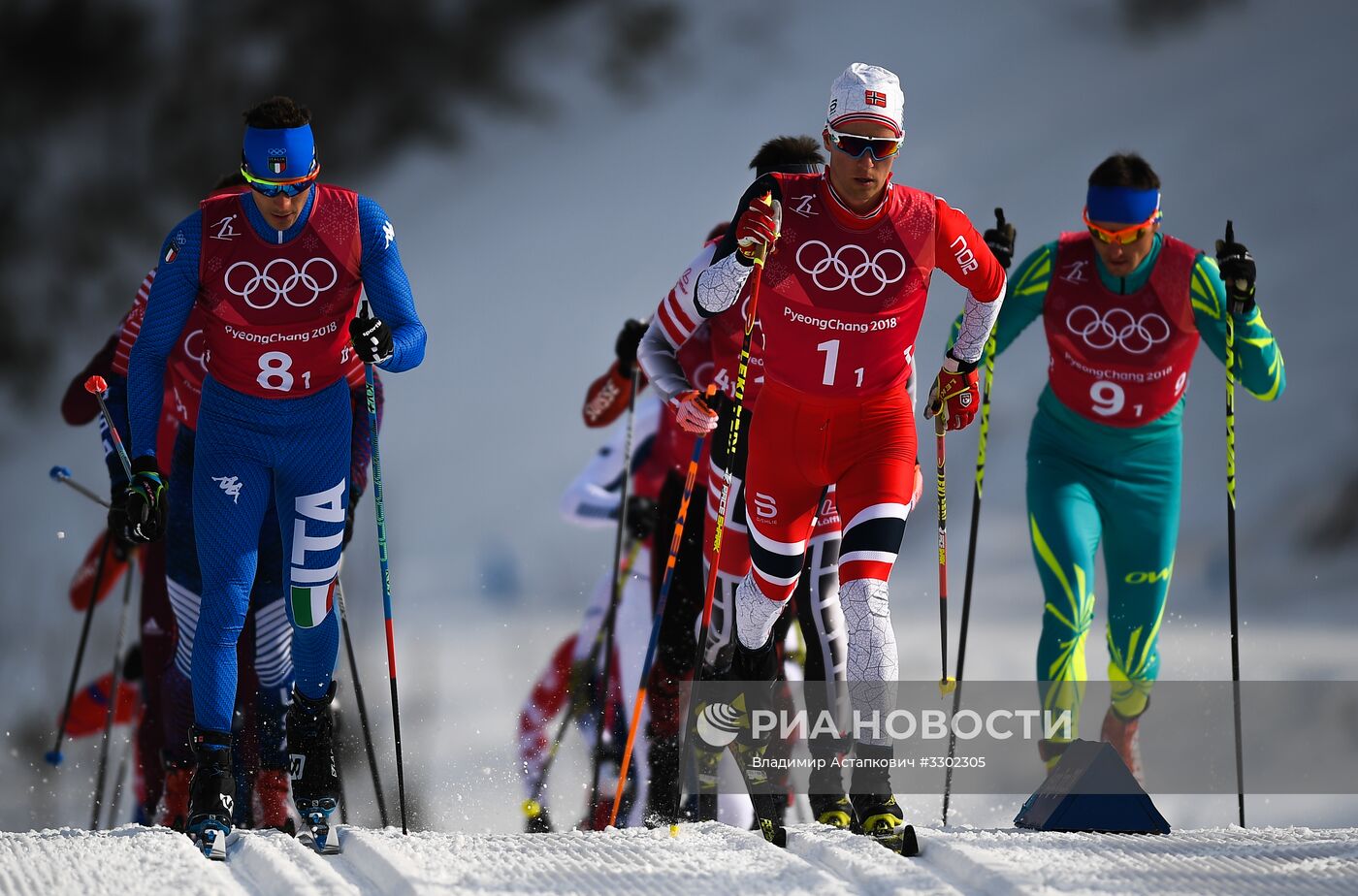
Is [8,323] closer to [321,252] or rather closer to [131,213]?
[131,213]

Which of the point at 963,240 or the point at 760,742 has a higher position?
the point at 963,240

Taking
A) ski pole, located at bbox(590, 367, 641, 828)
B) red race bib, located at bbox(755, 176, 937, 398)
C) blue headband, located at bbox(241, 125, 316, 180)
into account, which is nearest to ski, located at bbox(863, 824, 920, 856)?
red race bib, located at bbox(755, 176, 937, 398)

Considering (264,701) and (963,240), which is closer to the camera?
(963,240)

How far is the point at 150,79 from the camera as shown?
47.8 ft

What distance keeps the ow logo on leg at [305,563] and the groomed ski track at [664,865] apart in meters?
0.63

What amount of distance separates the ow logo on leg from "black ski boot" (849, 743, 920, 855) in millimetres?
1620

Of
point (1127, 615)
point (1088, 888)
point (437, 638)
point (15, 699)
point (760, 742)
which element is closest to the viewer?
point (1088, 888)

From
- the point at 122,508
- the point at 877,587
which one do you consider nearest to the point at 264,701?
the point at 122,508

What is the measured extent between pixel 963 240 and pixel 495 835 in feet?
7.05

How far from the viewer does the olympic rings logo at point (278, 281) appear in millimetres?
4590

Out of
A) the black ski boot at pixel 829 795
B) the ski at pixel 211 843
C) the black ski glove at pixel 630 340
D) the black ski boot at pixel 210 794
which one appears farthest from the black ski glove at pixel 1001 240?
the ski at pixel 211 843

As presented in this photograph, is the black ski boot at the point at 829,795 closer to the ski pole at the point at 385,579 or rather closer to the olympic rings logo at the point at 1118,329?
the ski pole at the point at 385,579

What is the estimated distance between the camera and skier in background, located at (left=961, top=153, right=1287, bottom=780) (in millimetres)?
5789

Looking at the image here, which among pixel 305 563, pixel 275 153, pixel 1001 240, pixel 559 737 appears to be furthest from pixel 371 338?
pixel 559 737
